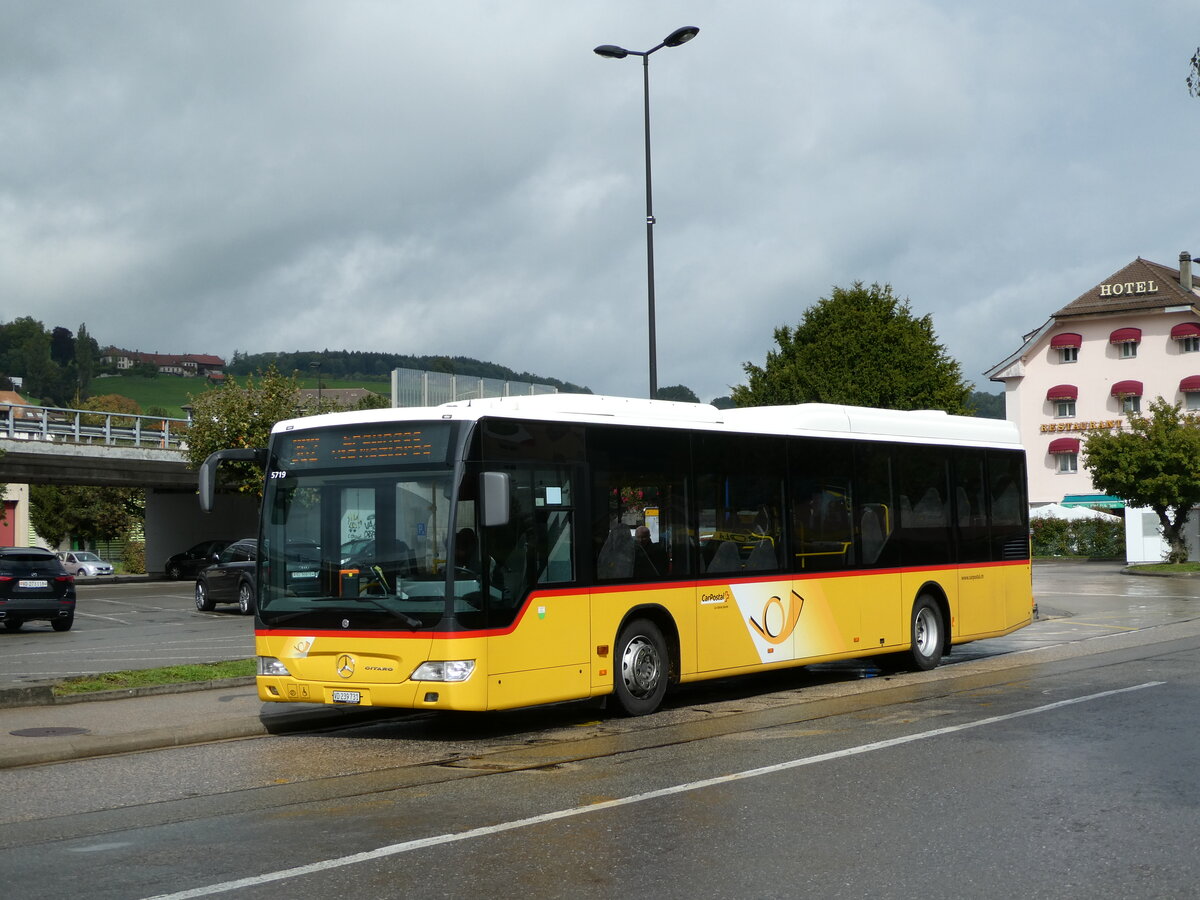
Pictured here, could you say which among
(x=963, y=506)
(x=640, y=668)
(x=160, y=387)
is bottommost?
(x=640, y=668)

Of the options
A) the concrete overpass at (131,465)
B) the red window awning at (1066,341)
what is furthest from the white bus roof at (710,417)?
the red window awning at (1066,341)

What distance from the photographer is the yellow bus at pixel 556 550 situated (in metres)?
11.4

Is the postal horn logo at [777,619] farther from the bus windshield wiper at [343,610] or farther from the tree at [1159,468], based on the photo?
the tree at [1159,468]

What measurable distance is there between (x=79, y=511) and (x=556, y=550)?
74.0 meters

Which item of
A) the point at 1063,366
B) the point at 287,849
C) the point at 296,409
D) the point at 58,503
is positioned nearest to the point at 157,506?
the point at 296,409

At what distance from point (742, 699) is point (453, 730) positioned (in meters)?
3.48

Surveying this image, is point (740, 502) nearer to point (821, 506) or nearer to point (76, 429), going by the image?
point (821, 506)

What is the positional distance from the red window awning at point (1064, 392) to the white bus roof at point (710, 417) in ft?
191

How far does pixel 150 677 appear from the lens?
15391 mm

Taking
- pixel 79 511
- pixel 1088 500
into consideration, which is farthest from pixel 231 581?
pixel 79 511

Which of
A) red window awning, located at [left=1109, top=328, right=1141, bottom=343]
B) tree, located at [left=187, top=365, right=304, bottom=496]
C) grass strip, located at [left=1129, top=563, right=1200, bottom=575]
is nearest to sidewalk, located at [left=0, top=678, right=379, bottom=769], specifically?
tree, located at [left=187, top=365, right=304, bottom=496]

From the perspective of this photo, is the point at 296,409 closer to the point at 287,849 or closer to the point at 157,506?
the point at 157,506

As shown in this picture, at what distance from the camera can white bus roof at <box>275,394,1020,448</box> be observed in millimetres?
11984

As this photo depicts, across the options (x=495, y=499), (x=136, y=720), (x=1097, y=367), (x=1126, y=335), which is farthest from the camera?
(x=1097, y=367)
